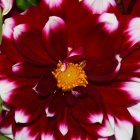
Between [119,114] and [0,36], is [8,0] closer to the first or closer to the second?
[0,36]

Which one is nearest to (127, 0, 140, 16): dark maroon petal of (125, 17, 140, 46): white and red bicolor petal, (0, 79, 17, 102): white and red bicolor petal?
(125, 17, 140, 46): white and red bicolor petal

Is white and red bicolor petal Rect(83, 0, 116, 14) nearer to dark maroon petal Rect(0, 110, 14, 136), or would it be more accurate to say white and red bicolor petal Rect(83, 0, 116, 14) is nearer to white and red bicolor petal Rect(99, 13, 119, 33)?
white and red bicolor petal Rect(99, 13, 119, 33)

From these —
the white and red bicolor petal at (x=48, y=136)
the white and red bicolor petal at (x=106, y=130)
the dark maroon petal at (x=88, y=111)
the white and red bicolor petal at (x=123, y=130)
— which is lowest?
the white and red bicolor petal at (x=123, y=130)

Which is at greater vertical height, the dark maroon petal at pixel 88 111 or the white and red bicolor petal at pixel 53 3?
the white and red bicolor petal at pixel 53 3

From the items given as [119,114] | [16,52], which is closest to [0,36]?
[16,52]

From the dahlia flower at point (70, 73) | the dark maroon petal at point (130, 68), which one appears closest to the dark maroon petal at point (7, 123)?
the dahlia flower at point (70, 73)

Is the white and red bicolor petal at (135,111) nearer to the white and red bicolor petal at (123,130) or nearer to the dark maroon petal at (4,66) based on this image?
the white and red bicolor petal at (123,130)

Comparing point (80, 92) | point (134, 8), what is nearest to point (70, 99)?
point (80, 92)

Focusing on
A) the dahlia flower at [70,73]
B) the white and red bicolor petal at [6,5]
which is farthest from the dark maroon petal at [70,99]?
the white and red bicolor petal at [6,5]
